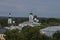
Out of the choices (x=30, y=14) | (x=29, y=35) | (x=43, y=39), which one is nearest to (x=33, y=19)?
(x=30, y=14)

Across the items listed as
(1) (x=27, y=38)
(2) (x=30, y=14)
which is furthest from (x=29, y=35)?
(2) (x=30, y=14)

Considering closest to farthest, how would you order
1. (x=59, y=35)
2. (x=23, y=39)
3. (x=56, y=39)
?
(x=56, y=39) → (x=59, y=35) → (x=23, y=39)

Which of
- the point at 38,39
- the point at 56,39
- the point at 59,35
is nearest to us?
the point at 56,39

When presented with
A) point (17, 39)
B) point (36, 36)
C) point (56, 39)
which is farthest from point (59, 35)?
point (17, 39)

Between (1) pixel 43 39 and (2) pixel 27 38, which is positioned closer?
(1) pixel 43 39

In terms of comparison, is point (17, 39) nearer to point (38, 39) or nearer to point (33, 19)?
point (38, 39)

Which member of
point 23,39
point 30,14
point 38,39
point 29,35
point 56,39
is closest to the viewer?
point 56,39

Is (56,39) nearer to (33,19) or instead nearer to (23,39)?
(23,39)

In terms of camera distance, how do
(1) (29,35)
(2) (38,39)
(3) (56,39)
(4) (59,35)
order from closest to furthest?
1. (3) (56,39)
2. (4) (59,35)
3. (2) (38,39)
4. (1) (29,35)

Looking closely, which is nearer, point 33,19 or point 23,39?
point 23,39
